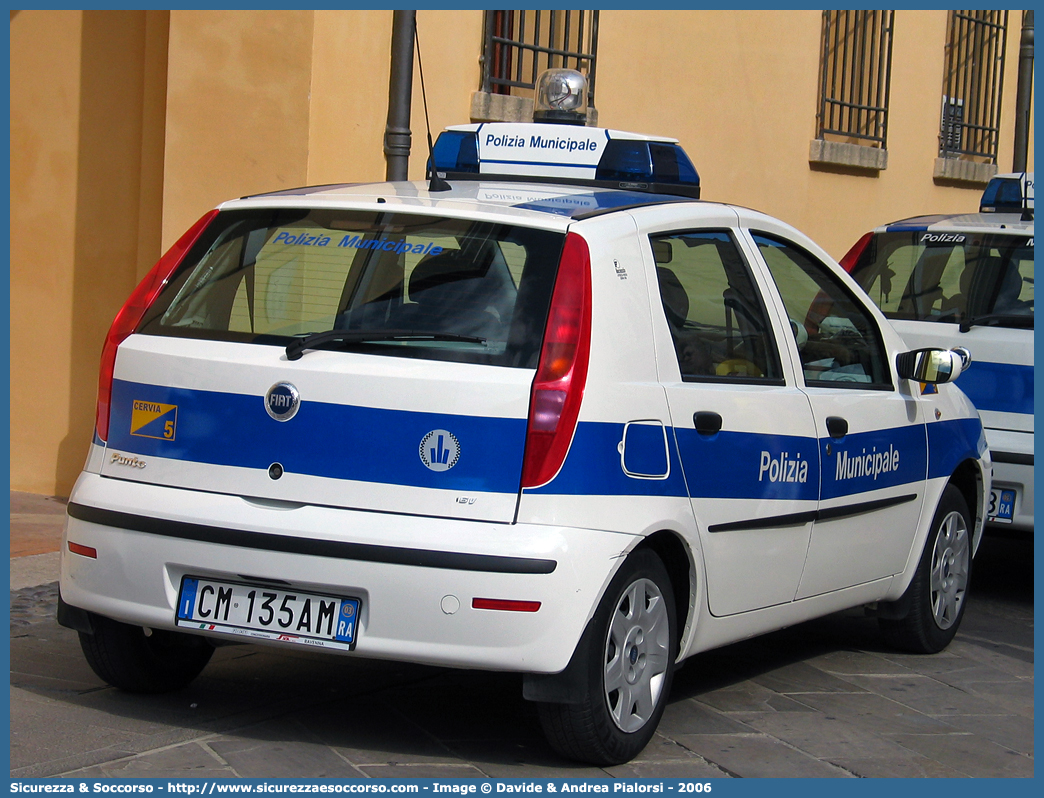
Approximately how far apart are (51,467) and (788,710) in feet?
18.1

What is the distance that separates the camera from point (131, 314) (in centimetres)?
435

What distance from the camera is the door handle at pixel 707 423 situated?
14.1 feet

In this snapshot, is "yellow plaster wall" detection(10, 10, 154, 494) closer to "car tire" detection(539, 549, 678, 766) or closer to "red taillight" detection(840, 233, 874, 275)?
"red taillight" detection(840, 233, 874, 275)

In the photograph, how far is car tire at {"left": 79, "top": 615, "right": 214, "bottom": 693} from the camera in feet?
14.6

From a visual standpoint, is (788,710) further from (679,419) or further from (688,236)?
(688,236)

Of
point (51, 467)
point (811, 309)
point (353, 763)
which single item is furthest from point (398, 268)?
point (51, 467)

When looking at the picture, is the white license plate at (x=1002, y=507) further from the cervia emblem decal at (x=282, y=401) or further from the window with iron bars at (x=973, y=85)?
the window with iron bars at (x=973, y=85)

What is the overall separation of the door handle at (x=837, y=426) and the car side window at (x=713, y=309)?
295 millimetres

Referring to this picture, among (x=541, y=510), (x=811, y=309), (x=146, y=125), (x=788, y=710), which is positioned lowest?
(x=788, y=710)

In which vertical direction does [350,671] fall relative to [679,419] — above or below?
below

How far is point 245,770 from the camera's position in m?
3.93

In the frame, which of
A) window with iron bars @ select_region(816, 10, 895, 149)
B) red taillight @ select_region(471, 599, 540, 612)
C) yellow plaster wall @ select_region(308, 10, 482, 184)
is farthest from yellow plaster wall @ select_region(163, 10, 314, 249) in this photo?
window with iron bars @ select_region(816, 10, 895, 149)

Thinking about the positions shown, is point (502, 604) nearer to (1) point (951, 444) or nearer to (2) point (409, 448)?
(2) point (409, 448)

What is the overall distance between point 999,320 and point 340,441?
4.17m
